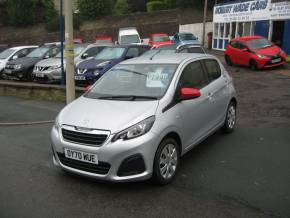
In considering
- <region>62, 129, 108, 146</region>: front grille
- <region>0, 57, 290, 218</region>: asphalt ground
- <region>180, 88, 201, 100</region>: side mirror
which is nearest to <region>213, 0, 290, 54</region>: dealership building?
<region>0, 57, 290, 218</region>: asphalt ground

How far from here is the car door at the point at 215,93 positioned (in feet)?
19.6

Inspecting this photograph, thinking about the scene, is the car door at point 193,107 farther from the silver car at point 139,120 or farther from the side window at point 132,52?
the side window at point 132,52

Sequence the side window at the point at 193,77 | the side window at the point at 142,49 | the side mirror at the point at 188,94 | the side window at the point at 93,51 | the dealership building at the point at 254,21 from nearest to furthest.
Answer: the side mirror at the point at 188,94
the side window at the point at 193,77
the side window at the point at 142,49
the side window at the point at 93,51
the dealership building at the point at 254,21

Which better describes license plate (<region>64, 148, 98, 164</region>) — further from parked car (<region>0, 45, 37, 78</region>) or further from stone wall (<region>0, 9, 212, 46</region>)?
stone wall (<region>0, 9, 212, 46</region>)

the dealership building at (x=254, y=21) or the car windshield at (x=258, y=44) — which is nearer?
the car windshield at (x=258, y=44)

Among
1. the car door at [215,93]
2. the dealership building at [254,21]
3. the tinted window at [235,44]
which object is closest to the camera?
the car door at [215,93]

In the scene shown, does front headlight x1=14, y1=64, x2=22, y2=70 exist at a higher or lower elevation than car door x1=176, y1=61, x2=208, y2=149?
lower

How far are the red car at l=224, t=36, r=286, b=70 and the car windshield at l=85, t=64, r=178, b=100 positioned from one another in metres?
12.6

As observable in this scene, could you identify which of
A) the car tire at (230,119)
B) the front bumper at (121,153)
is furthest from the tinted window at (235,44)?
the front bumper at (121,153)

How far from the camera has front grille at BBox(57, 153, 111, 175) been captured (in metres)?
4.39

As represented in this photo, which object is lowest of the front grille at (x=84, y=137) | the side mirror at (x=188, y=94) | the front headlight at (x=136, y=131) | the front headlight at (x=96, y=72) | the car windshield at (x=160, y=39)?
the car windshield at (x=160, y=39)

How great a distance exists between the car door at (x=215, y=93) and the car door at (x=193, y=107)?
0.16m

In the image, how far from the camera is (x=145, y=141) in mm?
4312

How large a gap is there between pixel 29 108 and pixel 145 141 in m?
6.79
